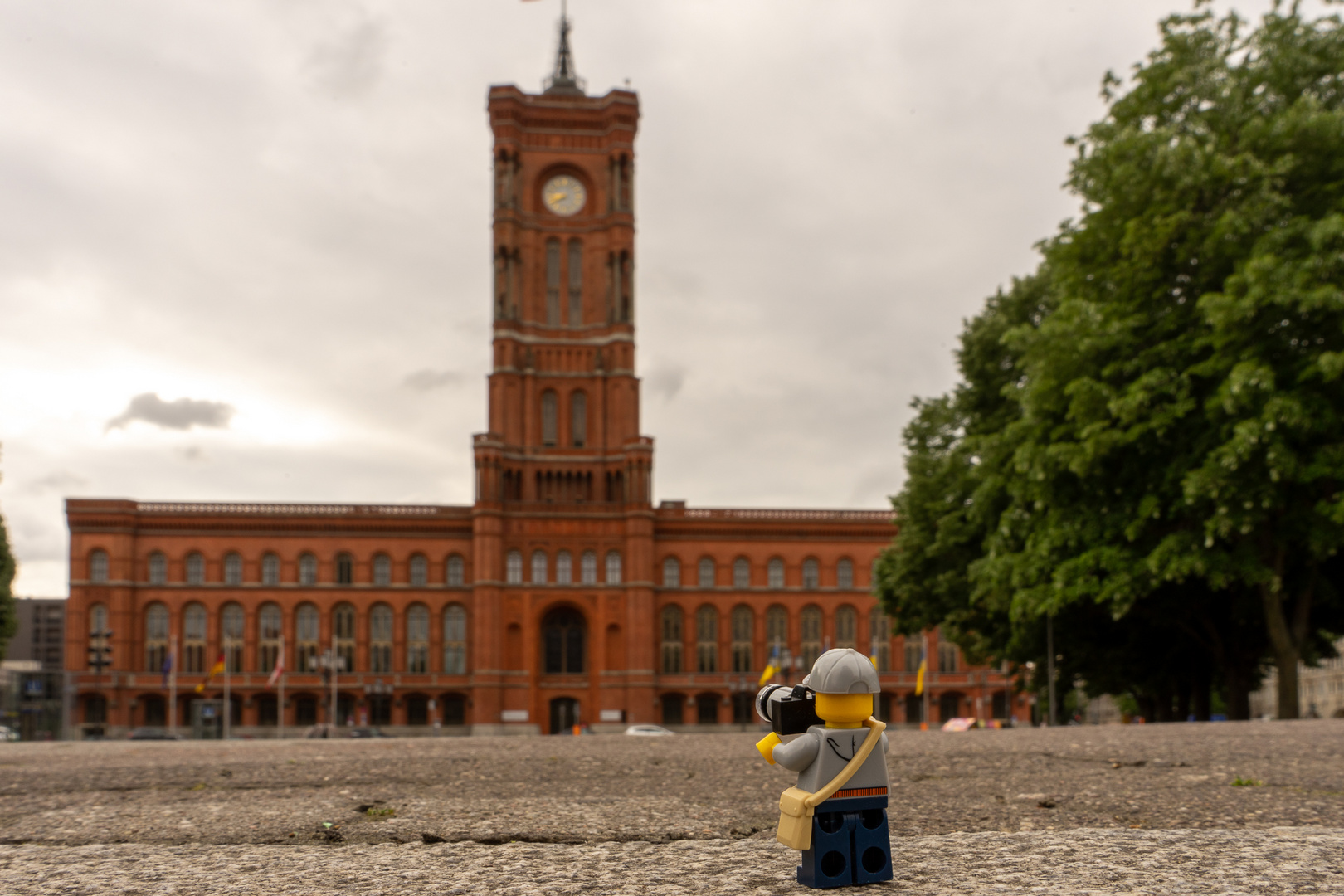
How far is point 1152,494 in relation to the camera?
18891 mm

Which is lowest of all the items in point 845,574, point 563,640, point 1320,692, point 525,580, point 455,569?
point 1320,692

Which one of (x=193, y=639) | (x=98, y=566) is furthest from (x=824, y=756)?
(x=98, y=566)

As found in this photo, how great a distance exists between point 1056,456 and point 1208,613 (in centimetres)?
668

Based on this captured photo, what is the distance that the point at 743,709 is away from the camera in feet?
214

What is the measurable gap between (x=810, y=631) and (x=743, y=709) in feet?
22.5

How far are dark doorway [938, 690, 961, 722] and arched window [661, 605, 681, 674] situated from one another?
1627 centimetres

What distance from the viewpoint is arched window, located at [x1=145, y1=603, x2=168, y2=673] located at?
63625 millimetres

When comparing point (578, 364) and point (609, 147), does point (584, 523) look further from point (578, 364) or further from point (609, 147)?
point (609, 147)

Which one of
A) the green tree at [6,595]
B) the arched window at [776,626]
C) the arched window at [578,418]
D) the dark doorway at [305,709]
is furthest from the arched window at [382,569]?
the green tree at [6,595]

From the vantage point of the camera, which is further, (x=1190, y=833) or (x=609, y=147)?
(x=609, y=147)

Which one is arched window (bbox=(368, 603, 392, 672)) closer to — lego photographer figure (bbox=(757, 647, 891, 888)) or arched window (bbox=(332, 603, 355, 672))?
arched window (bbox=(332, 603, 355, 672))

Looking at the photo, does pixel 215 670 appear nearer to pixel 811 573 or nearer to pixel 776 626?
pixel 776 626

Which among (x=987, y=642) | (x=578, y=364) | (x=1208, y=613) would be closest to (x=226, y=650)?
(x=578, y=364)

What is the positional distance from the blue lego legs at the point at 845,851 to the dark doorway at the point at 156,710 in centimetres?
6693
